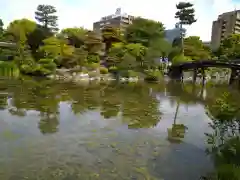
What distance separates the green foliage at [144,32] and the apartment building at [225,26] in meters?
30.9

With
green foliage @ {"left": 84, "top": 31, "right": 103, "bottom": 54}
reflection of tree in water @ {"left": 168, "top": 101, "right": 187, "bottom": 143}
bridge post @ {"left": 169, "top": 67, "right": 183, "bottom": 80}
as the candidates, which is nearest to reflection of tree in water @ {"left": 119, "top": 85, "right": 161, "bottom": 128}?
reflection of tree in water @ {"left": 168, "top": 101, "right": 187, "bottom": 143}

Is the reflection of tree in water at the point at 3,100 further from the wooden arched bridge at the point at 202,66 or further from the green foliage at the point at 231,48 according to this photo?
the green foliage at the point at 231,48

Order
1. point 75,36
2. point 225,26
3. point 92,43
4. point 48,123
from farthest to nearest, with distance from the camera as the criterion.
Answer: point 225,26 < point 75,36 < point 92,43 < point 48,123

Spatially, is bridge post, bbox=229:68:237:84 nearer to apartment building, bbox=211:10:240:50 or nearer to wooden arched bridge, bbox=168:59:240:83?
wooden arched bridge, bbox=168:59:240:83

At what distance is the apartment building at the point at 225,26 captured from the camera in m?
62.8

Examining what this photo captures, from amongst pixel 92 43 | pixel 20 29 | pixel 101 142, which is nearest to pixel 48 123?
pixel 101 142

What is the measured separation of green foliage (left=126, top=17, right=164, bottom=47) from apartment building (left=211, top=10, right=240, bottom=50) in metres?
30.9

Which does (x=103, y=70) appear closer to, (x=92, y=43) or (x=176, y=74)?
(x=92, y=43)

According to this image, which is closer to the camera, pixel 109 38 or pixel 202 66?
pixel 202 66

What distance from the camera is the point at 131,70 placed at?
3056cm

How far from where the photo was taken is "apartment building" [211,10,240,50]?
6277cm

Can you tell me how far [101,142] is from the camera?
7.89m

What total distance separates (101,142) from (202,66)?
2227 cm

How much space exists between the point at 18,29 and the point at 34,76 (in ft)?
28.1
